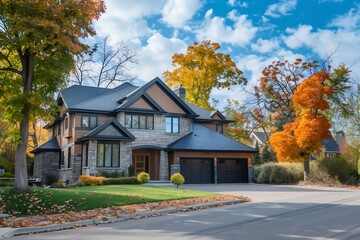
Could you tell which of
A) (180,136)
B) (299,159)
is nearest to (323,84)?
(299,159)

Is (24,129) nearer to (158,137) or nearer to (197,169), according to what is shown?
(158,137)

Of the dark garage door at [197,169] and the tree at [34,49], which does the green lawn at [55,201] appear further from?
the dark garage door at [197,169]

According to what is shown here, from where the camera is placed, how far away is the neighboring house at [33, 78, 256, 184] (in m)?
30.9

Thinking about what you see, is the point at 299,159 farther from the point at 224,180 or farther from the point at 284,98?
the point at 284,98

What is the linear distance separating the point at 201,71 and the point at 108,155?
66.2 feet

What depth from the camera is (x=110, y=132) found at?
99.8ft

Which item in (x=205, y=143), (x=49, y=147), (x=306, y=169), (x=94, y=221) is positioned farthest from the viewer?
(x=49, y=147)

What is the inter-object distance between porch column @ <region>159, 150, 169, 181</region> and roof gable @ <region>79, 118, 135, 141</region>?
4.01 meters

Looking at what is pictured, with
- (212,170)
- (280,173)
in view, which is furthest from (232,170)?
(280,173)

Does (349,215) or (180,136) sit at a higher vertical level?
(180,136)

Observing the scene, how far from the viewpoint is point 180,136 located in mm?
35375

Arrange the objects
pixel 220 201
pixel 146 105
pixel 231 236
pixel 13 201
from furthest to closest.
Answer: pixel 146 105 < pixel 220 201 < pixel 13 201 < pixel 231 236

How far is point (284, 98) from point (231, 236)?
114 ft

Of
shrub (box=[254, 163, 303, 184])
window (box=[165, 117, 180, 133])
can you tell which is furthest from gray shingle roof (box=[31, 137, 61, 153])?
shrub (box=[254, 163, 303, 184])
